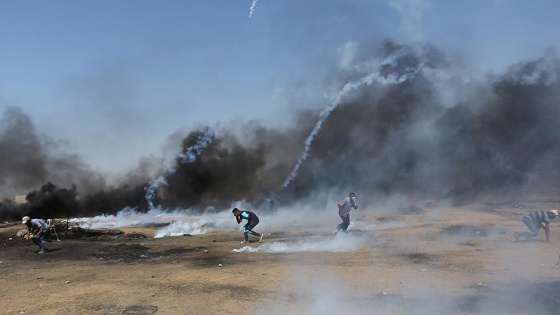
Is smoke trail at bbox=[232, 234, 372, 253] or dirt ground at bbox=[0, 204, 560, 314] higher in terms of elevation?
smoke trail at bbox=[232, 234, 372, 253]

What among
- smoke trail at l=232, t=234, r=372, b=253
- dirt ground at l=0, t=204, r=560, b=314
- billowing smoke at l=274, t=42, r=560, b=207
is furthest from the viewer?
billowing smoke at l=274, t=42, r=560, b=207

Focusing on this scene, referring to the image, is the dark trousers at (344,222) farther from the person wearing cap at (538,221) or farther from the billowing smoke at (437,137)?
the billowing smoke at (437,137)

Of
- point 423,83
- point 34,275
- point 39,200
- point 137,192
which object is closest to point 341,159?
point 423,83

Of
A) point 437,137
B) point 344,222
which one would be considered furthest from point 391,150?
point 344,222

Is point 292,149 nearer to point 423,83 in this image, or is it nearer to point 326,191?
point 326,191

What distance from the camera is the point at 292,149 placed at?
124 ft

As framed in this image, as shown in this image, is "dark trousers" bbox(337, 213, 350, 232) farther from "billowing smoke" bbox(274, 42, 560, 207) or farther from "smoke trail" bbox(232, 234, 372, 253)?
"billowing smoke" bbox(274, 42, 560, 207)

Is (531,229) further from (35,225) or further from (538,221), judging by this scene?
(35,225)

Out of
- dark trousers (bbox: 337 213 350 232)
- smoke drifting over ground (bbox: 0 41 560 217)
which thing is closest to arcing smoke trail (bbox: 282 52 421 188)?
smoke drifting over ground (bbox: 0 41 560 217)

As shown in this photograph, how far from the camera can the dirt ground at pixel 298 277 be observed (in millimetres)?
7355

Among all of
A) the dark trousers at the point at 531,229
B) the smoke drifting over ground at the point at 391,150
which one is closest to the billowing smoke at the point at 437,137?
the smoke drifting over ground at the point at 391,150

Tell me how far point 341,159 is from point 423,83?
31.1 feet

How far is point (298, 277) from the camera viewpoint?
9328 mm

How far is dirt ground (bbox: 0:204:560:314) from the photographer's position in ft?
24.1
